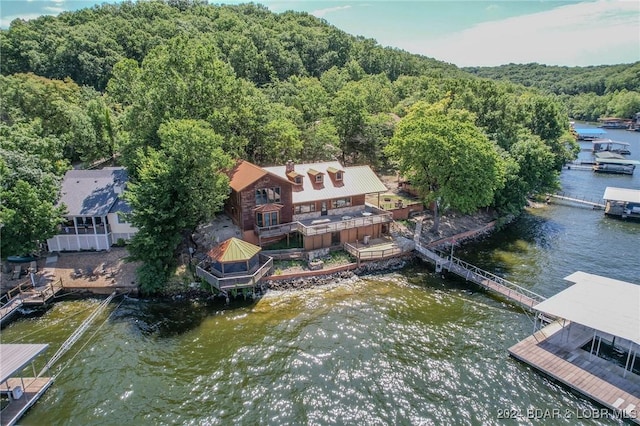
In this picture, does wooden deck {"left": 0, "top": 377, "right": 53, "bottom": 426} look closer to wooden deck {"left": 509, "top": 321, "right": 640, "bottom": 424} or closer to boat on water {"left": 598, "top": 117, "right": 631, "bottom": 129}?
wooden deck {"left": 509, "top": 321, "right": 640, "bottom": 424}

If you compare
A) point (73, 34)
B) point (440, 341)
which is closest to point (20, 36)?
point (73, 34)

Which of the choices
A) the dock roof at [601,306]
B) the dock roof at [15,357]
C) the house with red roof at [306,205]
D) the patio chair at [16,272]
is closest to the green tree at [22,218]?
the patio chair at [16,272]

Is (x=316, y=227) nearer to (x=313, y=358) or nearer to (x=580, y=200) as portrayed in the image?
(x=313, y=358)

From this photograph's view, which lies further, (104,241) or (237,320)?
(104,241)

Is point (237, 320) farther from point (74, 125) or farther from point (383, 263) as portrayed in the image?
point (74, 125)

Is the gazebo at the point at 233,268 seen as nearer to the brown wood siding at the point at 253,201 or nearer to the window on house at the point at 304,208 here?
the brown wood siding at the point at 253,201

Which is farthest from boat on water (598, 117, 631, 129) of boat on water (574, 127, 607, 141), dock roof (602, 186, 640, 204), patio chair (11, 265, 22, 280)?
patio chair (11, 265, 22, 280)
